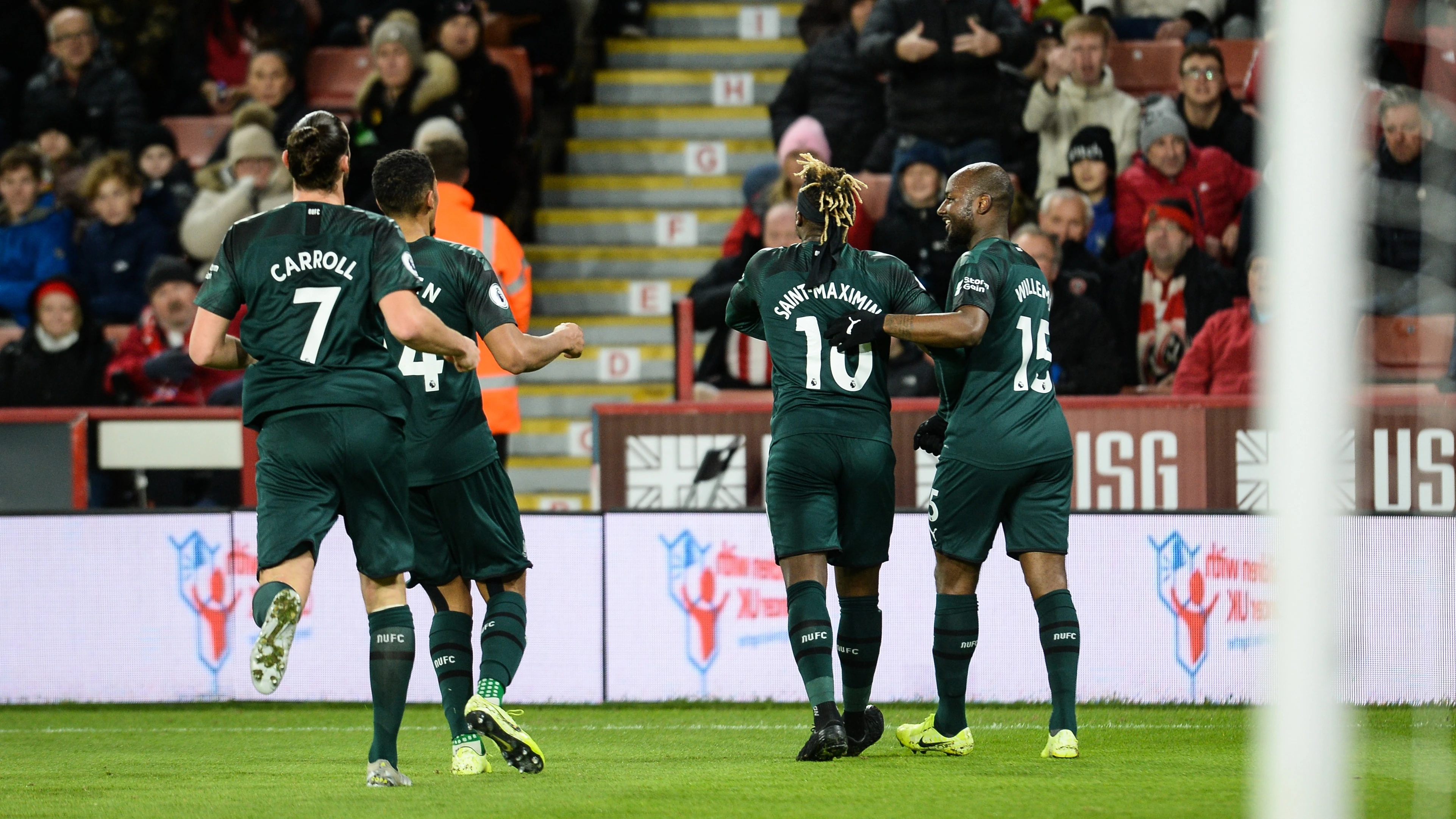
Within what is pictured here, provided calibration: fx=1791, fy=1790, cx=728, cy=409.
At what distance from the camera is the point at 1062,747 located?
20.2 feet

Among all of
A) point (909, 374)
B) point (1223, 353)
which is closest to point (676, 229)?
point (909, 374)

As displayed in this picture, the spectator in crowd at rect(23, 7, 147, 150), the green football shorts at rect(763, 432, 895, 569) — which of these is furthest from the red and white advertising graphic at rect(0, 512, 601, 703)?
the spectator in crowd at rect(23, 7, 147, 150)

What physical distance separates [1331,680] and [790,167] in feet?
27.4

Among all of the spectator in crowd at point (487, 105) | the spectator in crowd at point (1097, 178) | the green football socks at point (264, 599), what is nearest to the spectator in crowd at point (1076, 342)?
the spectator in crowd at point (1097, 178)

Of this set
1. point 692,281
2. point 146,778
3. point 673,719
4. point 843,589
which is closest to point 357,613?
point 673,719

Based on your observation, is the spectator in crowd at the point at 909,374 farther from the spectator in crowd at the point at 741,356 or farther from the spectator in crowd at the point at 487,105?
the spectator in crowd at the point at 487,105

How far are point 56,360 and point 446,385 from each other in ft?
19.7

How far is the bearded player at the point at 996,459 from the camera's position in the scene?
6.12 metres

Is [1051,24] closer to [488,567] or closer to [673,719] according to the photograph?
[673,719]

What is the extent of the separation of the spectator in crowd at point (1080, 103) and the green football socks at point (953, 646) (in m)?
5.70

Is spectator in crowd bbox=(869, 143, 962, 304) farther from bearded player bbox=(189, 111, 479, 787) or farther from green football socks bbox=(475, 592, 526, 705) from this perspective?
bearded player bbox=(189, 111, 479, 787)

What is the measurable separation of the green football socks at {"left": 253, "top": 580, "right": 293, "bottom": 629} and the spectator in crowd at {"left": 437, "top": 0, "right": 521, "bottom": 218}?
→ 291 inches

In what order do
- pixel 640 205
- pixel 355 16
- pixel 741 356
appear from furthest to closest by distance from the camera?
pixel 355 16, pixel 640 205, pixel 741 356

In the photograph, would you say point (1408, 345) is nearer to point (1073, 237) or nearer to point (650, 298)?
point (1073, 237)
